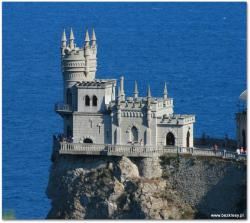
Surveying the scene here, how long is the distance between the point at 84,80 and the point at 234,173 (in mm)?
12985

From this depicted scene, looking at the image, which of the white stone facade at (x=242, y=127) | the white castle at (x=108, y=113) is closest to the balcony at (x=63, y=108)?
the white castle at (x=108, y=113)

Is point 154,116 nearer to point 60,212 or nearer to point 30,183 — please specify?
point 60,212

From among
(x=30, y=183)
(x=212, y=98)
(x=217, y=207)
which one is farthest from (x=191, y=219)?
(x=212, y=98)

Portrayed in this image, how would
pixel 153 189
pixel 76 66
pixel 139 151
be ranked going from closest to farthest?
pixel 153 189
pixel 139 151
pixel 76 66

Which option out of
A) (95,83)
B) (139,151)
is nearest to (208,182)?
(139,151)

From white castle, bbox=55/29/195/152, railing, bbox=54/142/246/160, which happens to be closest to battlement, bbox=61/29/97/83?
white castle, bbox=55/29/195/152

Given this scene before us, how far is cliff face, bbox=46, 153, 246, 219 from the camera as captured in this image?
136 metres

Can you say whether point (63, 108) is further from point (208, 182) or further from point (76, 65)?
point (208, 182)

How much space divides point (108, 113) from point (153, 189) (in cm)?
648

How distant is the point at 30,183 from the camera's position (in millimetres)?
167250

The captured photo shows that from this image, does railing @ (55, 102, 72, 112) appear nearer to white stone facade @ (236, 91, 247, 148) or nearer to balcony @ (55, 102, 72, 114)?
balcony @ (55, 102, 72, 114)

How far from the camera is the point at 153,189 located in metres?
137

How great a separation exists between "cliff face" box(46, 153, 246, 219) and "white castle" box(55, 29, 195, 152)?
68.1 inches

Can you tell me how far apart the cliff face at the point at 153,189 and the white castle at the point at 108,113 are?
1729mm
